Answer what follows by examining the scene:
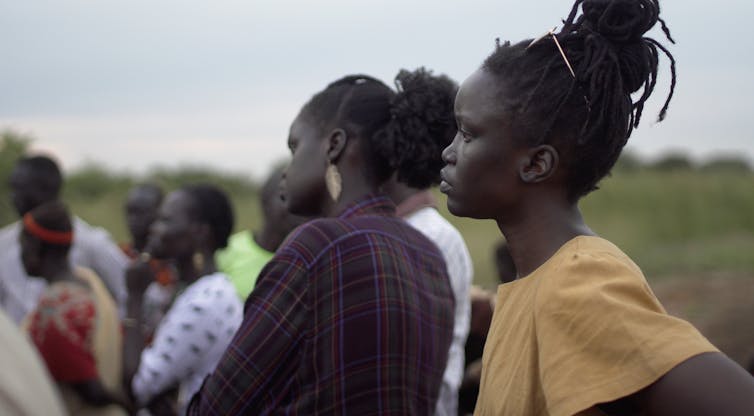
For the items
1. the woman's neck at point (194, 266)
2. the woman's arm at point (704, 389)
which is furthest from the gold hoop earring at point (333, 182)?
the woman's neck at point (194, 266)

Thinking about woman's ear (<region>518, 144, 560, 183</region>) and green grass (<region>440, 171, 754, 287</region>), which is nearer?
woman's ear (<region>518, 144, 560, 183</region>)

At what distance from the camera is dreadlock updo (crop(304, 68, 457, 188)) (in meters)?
2.72

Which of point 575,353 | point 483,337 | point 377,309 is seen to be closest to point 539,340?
point 575,353

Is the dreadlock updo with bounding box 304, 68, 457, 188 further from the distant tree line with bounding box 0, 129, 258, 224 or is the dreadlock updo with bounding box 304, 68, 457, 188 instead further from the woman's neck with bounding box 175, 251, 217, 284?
the distant tree line with bounding box 0, 129, 258, 224

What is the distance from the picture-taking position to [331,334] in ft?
7.70

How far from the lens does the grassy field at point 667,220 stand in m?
15.4

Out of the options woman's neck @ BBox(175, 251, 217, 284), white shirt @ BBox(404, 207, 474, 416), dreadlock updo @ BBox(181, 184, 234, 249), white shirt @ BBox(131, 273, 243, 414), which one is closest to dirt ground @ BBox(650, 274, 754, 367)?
white shirt @ BBox(404, 207, 474, 416)

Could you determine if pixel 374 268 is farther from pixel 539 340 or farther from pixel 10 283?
pixel 10 283

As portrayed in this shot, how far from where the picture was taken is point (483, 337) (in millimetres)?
4250

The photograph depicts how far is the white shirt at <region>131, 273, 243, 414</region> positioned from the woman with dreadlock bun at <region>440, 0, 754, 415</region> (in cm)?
189

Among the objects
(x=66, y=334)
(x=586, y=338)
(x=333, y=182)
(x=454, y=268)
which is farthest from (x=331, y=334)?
(x=66, y=334)

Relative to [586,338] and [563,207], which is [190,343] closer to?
[563,207]

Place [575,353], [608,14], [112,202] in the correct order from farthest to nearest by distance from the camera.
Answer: [112,202], [608,14], [575,353]

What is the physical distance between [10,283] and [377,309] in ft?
13.3
